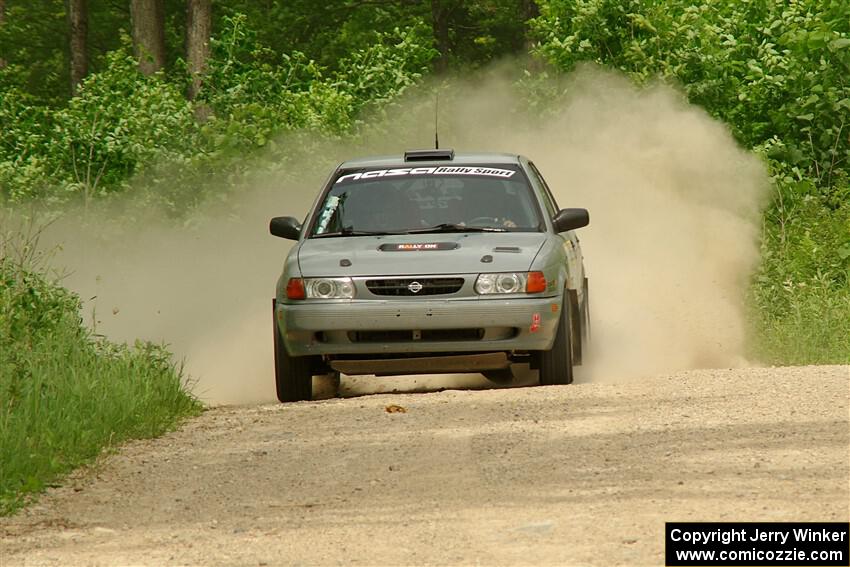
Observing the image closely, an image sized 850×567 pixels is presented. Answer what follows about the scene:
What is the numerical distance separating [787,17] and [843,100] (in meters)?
1.78

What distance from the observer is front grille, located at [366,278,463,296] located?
37.7 ft

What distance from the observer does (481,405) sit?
10875mm

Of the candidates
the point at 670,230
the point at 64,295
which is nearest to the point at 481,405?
the point at 64,295

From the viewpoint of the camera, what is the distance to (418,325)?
449 inches

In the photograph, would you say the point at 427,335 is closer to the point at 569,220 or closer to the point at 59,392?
the point at 569,220

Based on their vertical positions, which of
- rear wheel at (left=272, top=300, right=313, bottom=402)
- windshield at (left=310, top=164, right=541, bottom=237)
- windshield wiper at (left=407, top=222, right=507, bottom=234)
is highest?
windshield at (left=310, top=164, right=541, bottom=237)

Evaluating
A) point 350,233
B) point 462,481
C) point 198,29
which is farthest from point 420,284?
point 198,29

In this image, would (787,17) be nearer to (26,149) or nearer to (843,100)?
(843,100)

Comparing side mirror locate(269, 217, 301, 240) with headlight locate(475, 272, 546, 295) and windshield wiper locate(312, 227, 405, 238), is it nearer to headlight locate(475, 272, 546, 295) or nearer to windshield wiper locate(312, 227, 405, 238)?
windshield wiper locate(312, 227, 405, 238)

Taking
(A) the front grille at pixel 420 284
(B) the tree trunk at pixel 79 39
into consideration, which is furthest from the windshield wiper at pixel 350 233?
(B) the tree trunk at pixel 79 39

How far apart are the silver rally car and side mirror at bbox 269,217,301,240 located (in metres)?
0.01

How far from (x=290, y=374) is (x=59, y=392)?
1.91 meters

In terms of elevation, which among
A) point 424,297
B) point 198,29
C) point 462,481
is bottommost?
point 462,481

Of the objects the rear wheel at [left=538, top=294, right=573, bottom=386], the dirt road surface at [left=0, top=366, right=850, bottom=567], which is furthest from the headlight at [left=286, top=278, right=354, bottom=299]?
the rear wheel at [left=538, top=294, right=573, bottom=386]
